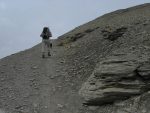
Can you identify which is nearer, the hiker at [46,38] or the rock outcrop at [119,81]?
the rock outcrop at [119,81]

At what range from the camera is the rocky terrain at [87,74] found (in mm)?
17438

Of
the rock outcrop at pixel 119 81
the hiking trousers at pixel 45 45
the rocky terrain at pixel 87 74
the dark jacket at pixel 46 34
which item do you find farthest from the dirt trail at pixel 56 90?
the dark jacket at pixel 46 34

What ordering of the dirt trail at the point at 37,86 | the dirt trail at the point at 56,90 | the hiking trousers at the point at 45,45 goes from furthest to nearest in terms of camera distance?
the hiking trousers at the point at 45,45 < the dirt trail at the point at 37,86 < the dirt trail at the point at 56,90

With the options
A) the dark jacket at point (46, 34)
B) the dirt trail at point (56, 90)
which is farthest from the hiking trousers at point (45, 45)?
the dirt trail at point (56, 90)

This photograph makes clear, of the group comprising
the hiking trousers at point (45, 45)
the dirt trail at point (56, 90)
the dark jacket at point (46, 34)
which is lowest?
the dirt trail at point (56, 90)

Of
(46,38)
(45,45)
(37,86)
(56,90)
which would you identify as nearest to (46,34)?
(46,38)

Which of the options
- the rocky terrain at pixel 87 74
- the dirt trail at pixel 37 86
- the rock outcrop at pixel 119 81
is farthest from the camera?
the dirt trail at pixel 37 86

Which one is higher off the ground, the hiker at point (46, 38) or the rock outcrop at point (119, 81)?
the hiker at point (46, 38)

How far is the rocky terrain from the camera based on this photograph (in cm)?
1744

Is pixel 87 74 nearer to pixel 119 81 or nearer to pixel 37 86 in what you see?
pixel 37 86

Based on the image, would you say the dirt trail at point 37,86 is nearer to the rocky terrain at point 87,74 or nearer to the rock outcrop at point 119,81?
the rocky terrain at point 87,74

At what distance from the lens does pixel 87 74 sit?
2191cm

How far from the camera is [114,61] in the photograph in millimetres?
Answer: 18359

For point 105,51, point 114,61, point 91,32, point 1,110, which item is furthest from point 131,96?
point 91,32
